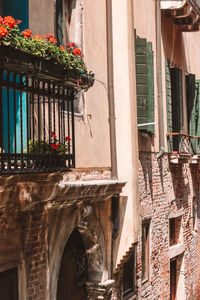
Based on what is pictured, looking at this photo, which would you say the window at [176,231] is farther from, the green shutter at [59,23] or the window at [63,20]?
the green shutter at [59,23]

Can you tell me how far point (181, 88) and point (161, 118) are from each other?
8.48ft

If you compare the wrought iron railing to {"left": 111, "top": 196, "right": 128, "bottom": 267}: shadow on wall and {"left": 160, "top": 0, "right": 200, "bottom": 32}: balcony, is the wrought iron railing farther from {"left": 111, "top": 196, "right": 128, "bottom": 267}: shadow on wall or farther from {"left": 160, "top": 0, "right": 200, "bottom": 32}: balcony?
{"left": 111, "top": 196, "right": 128, "bottom": 267}: shadow on wall

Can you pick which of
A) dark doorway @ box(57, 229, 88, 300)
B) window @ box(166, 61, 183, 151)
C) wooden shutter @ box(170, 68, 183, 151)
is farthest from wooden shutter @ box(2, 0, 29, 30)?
wooden shutter @ box(170, 68, 183, 151)

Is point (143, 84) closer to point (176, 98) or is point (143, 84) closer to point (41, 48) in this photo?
point (176, 98)

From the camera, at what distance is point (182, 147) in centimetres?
1338

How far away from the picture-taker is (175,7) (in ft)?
39.6

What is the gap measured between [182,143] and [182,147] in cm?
10

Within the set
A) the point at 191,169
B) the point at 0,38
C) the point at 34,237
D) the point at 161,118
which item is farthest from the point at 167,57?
the point at 0,38

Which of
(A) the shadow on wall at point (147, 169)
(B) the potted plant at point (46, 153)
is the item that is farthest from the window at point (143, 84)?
(B) the potted plant at point (46, 153)

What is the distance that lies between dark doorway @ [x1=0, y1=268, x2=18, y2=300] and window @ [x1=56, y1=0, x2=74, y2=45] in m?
3.08

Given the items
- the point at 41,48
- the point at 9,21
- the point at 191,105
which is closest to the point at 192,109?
the point at 191,105

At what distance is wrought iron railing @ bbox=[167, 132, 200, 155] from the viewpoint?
41.5 feet

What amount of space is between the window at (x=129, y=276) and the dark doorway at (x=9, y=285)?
12.2 feet

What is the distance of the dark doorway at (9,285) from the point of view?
621 centimetres
